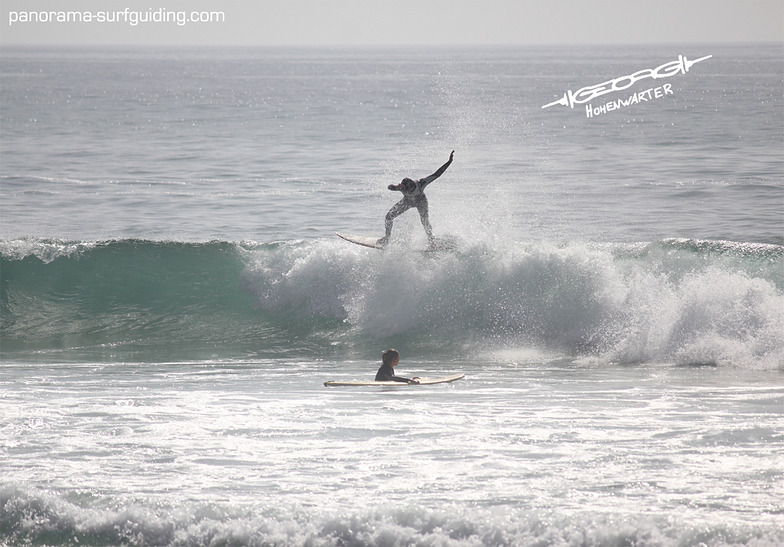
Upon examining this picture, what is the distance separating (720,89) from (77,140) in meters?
57.7

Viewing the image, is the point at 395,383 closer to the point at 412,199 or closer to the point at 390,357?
the point at 390,357

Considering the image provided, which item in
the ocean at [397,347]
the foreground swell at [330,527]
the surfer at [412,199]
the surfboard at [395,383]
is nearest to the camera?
the foreground swell at [330,527]

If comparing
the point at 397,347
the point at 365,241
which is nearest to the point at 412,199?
the point at 365,241

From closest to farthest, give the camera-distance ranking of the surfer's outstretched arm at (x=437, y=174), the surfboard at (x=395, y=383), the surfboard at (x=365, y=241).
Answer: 1. the surfboard at (x=395, y=383)
2. the surfer's outstretched arm at (x=437, y=174)
3. the surfboard at (x=365, y=241)

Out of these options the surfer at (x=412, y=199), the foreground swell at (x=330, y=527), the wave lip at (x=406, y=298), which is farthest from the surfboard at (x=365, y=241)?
the foreground swell at (x=330, y=527)

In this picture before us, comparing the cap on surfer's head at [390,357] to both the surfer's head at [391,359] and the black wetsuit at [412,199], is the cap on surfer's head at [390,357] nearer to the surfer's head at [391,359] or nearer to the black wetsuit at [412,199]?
the surfer's head at [391,359]

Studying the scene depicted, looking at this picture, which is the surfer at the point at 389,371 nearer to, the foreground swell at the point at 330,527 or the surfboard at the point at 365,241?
the foreground swell at the point at 330,527

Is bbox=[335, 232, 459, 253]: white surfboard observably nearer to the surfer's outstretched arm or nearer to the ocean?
the ocean

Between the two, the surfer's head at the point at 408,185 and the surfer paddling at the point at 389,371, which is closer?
the surfer paddling at the point at 389,371

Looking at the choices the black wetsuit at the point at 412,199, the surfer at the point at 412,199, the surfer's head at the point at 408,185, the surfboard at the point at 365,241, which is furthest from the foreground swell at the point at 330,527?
the surfboard at the point at 365,241

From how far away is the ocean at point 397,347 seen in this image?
7043 mm

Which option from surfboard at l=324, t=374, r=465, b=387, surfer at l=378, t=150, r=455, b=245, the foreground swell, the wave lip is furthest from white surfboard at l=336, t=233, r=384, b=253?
the foreground swell

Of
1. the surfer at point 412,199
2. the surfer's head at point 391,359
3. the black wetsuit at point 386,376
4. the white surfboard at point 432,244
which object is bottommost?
the black wetsuit at point 386,376

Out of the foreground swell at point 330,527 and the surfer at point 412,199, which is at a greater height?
the surfer at point 412,199
